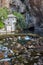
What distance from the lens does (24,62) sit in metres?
12.7

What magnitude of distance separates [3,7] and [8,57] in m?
17.4

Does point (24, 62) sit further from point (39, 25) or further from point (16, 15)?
point (39, 25)

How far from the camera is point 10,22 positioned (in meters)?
28.0

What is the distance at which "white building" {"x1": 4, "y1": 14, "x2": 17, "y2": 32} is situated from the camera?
2668cm

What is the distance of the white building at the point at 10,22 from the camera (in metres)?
26.7

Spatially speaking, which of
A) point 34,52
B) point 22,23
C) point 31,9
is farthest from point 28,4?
point 34,52

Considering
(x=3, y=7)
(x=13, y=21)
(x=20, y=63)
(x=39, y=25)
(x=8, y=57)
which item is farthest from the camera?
(x=39, y=25)

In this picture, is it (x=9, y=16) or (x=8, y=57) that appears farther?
(x=9, y=16)

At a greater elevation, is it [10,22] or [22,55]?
[10,22]

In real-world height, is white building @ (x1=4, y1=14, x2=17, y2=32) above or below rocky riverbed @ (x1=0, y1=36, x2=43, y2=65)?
above

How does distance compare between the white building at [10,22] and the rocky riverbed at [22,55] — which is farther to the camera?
the white building at [10,22]

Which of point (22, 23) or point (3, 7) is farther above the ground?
point (3, 7)

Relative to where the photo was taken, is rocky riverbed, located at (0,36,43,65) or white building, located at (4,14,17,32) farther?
white building, located at (4,14,17,32)

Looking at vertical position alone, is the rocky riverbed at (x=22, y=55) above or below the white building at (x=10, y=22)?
below
